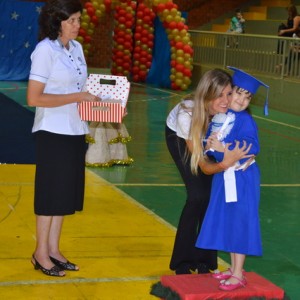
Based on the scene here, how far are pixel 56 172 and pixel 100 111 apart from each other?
49 cm

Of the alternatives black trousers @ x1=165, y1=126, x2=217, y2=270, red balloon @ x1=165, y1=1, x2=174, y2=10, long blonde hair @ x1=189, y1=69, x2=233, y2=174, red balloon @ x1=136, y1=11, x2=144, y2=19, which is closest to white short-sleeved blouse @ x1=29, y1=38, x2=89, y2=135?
black trousers @ x1=165, y1=126, x2=217, y2=270

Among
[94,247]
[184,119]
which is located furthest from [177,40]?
[184,119]

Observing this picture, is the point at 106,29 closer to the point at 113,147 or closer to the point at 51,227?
the point at 113,147

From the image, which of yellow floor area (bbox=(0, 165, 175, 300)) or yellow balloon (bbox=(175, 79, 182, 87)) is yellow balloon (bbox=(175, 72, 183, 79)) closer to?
yellow balloon (bbox=(175, 79, 182, 87))

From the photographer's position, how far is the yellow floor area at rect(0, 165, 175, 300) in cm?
495

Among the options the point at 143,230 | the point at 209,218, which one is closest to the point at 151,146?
the point at 143,230

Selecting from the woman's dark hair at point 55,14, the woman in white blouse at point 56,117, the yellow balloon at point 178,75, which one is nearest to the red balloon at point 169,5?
the yellow balloon at point 178,75

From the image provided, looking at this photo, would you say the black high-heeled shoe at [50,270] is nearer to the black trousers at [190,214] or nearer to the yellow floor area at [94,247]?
A: the yellow floor area at [94,247]

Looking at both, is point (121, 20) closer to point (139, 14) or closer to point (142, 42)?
point (139, 14)

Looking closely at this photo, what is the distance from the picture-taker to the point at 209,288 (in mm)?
4605

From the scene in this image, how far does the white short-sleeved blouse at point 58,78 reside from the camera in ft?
15.9

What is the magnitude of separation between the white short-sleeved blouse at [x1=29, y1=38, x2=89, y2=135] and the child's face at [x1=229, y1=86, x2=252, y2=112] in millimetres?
1056

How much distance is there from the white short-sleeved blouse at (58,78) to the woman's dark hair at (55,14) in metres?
0.06

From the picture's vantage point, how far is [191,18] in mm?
25547
